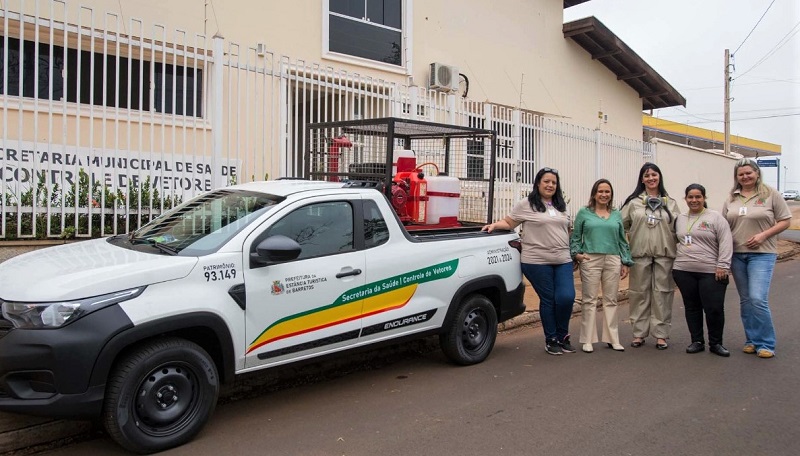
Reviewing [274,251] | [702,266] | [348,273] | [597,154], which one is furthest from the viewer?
[597,154]

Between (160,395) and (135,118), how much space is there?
15.2 ft

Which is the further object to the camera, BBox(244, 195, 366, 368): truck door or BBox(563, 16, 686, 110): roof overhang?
BBox(563, 16, 686, 110): roof overhang

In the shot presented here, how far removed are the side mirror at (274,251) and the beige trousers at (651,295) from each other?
13.0 feet

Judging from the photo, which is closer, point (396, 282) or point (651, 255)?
point (396, 282)

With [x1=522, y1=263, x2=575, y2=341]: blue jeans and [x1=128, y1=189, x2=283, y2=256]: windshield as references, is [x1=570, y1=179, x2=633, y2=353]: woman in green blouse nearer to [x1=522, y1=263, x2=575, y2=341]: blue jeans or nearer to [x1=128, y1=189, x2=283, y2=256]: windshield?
[x1=522, y1=263, x2=575, y2=341]: blue jeans

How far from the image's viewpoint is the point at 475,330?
5.76 meters

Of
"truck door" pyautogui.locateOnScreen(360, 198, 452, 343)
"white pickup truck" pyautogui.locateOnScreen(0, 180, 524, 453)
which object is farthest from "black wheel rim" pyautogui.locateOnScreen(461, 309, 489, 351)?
"truck door" pyautogui.locateOnScreen(360, 198, 452, 343)

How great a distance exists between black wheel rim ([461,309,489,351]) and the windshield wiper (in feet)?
9.04

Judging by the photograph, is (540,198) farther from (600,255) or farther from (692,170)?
(692,170)

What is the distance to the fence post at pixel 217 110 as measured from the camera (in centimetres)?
715

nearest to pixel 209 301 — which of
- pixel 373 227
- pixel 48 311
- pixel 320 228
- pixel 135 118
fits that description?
pixel 48 311

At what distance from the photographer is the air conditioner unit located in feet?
44.7

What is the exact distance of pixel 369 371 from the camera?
18.4 feet

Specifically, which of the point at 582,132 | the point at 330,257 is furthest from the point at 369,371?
the point at 582,132
